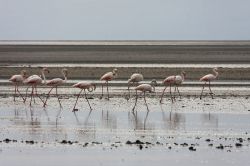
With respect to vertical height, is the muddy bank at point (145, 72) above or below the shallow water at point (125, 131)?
above

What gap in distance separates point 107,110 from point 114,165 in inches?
378

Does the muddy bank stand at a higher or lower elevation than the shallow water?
higher

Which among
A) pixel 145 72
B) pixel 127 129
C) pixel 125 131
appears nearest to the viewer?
pixel 125 131

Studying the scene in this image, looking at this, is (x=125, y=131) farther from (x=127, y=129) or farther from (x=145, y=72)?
(x=145, y=72)

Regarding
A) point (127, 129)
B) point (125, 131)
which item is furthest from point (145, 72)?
point (125, 131)

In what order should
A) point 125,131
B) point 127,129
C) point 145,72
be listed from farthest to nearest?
1. point 145,72
2. point 127,129
3. point 125,131

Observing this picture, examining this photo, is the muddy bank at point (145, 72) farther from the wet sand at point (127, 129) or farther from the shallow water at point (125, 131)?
the shallow water at point (125, 131)

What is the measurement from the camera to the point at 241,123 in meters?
20.8

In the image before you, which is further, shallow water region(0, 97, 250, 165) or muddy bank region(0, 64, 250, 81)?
muddy bank region(0, 64, 250, 81)

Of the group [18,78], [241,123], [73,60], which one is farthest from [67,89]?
[73,60]

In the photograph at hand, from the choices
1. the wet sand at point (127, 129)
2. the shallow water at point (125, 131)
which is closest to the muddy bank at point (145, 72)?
the wet sand at point (127, 129)

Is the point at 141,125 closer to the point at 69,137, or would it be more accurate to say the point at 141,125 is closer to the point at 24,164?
the point at 69,137

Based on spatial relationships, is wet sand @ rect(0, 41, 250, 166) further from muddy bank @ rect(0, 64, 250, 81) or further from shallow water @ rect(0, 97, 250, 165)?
muddy bank @ rect(0, 64, 250, 81)

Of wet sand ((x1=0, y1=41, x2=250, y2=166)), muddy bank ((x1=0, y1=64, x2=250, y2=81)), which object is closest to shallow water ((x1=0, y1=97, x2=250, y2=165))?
wet sand ((x1=0, y1=41, x2=250, y2=166))
